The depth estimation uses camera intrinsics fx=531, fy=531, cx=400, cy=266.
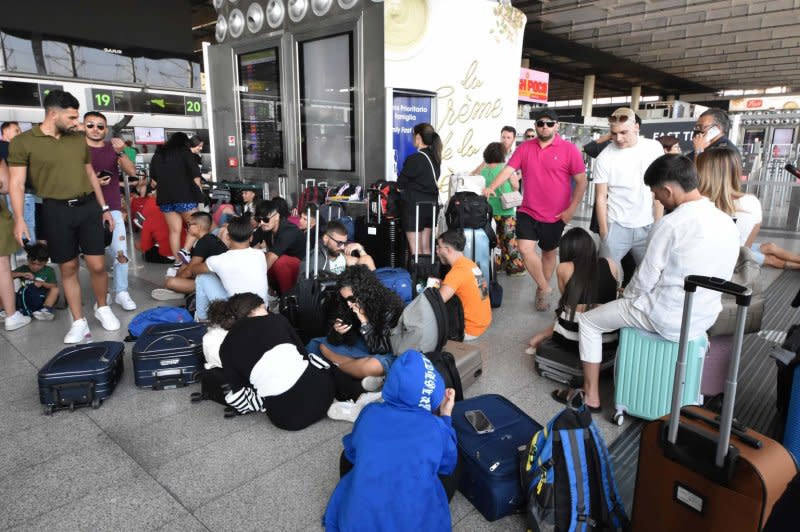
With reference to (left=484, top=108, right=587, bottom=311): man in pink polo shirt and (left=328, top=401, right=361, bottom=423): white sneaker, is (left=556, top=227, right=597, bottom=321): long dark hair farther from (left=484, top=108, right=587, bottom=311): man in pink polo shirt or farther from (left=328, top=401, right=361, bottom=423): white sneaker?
(left=328, top=401, right=361, bottom=423): white sneaker

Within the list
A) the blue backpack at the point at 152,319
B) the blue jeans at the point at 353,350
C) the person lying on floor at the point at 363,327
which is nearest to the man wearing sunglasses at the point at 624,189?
the person lying on floor at the point at 363,327

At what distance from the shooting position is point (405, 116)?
719cm

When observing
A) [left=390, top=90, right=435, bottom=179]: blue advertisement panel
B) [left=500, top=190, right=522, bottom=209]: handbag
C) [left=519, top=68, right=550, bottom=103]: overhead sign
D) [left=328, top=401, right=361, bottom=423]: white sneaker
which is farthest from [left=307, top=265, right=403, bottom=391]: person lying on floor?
[left=519, top=68, right=550, bottom=103]: overhead sign

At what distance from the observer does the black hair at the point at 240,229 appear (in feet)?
13.3

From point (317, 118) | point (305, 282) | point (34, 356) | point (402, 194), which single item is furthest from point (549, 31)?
point (34, 356)

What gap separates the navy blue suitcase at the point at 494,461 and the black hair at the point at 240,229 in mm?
2275

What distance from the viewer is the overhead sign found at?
18281mm

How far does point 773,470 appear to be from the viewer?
5.25 feet

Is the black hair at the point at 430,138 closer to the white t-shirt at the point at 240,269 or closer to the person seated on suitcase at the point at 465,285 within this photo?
the person seated on suitcase at the point at 465,285

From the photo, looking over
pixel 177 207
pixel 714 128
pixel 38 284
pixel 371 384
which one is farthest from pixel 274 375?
pixel 177 207

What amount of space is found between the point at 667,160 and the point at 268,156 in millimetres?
7010

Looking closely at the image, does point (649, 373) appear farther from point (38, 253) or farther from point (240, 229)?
point (38, 253)

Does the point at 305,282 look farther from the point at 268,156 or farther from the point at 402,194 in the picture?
the point at 268,156

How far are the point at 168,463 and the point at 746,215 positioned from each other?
4997 mm
